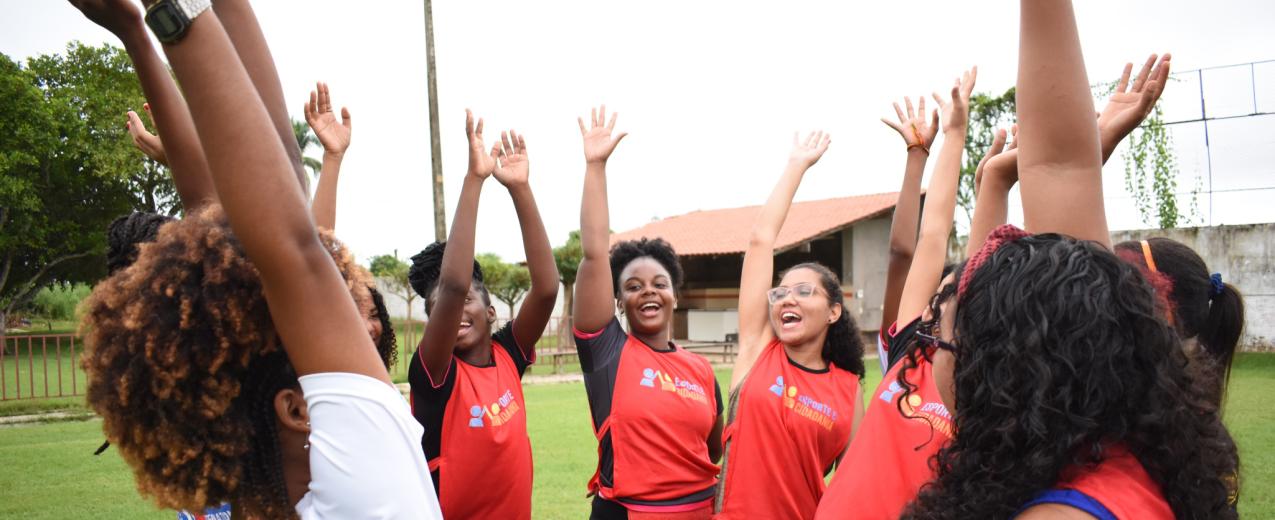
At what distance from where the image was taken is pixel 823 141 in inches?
181

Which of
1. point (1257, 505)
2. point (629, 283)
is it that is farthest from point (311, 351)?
point (1257, 505)

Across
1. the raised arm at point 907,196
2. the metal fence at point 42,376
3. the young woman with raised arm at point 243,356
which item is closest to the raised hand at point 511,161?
the raised arm at point 907,196

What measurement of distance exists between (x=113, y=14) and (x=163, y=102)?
57 cm

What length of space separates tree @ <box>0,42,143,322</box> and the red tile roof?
18.1 meters

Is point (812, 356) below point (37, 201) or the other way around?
below

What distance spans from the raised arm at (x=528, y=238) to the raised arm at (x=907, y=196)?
1650 mm

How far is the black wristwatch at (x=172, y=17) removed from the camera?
1343 mm

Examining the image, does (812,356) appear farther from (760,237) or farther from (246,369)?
(246,369)

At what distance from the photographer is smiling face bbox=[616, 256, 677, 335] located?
186 inches

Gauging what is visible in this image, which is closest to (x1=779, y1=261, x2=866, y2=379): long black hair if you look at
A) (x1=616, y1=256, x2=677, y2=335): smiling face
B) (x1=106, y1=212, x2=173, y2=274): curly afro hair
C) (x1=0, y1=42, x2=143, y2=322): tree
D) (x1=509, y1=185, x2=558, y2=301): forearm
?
(x1=616, y1=256, x2=677, y2=335): smiling face

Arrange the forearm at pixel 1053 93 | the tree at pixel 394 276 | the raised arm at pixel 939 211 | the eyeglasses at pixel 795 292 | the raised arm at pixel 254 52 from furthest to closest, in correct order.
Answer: the tree at pixel 394 276
the eyeglasses at pixel 795 292
the raised arm at pixel 939 211
the raised arm at pixel 254 52
the forearm at pixel 1053 93

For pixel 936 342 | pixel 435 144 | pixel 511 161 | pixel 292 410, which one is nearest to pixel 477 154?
pixel 511 161

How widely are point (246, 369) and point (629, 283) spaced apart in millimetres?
3425

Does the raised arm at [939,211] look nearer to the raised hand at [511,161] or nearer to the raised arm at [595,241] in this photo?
the raised arm at [595,241]
